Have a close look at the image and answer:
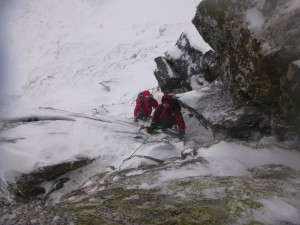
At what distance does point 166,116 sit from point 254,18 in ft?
13.5

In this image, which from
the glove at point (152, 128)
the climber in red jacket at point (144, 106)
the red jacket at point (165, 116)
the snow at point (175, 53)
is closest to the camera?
the glove at point (152, 128)

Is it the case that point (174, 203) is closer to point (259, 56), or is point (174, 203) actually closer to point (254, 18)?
point (259, 56)

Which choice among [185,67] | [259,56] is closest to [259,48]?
[259,56]

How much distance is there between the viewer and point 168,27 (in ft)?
78.3

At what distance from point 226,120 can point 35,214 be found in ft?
16.4

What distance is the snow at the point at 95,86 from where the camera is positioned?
5684 mm

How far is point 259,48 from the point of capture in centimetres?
534

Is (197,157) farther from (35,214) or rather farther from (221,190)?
(35,214)

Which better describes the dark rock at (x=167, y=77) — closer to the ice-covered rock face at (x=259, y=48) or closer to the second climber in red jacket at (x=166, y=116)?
the second climber in red jacket at (x=166, y=116)

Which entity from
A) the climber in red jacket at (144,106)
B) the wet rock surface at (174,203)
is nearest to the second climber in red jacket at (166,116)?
the climber in red jacket at (144,106)

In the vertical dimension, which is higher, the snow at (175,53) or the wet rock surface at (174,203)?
the snow at (175,53)

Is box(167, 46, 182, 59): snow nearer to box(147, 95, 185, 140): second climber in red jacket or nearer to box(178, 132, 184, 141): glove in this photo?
box(147, 95, 185, 140): second climber in red jacket

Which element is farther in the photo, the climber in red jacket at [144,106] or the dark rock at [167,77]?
the dark rock at [167,77]

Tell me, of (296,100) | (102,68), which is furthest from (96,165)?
(102,68)
